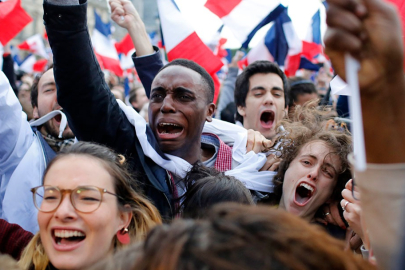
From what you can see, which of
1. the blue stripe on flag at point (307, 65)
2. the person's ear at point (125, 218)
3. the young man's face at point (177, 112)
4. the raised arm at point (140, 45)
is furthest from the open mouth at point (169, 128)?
the blue stripe on flag at point (307, 65)

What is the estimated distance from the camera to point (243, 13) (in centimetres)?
451

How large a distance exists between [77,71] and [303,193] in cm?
147

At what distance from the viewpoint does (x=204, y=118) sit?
274cm

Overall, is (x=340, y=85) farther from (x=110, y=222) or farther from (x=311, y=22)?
(x=311, y=22)

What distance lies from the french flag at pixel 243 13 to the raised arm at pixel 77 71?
2.55 m

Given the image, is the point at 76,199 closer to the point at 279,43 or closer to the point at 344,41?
the point at 344,41

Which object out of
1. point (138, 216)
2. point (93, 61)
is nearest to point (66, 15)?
point (93, 61)

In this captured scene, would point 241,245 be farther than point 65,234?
No

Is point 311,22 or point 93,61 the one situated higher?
point 311,22

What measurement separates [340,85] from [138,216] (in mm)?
1844

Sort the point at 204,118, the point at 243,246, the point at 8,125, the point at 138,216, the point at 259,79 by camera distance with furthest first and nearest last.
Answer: the point at 259,79 < the point at 204,118 < the point at 8,125 < the point at 138,216 < the point at 243,246

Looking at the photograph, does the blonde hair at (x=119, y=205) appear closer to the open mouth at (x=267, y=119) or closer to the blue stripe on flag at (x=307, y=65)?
the open mouth at (x=267, y=119)

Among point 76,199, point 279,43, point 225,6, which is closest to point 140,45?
point 76,199

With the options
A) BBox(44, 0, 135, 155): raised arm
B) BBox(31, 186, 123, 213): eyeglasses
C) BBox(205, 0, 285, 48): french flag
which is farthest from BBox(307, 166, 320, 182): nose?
BBox(205, 0, 285, 48): french flag
